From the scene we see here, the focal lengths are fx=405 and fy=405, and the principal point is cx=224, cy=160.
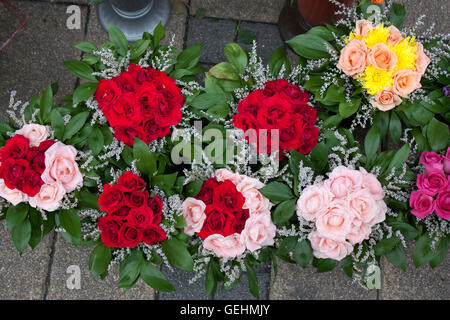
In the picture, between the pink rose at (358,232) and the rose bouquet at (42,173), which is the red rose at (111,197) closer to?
the rose bouquet at (42,173)

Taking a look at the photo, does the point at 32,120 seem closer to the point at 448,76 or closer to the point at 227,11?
the point at 227,11

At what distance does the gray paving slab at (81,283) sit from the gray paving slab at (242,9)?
57.3 inches

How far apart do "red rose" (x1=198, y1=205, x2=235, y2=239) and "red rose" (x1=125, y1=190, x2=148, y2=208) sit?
0.23 metres

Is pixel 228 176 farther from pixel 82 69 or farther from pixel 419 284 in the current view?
pixel 419 284

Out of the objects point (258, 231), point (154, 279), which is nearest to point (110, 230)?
point (154, 279)

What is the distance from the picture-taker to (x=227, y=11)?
230 cm

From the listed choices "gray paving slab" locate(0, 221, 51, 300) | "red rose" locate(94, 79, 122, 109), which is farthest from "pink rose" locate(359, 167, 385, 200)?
"gray paving slab" locate(0, 221, 51, 300)

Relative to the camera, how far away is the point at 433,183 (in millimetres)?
1524

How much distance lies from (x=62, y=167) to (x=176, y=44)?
1061mm

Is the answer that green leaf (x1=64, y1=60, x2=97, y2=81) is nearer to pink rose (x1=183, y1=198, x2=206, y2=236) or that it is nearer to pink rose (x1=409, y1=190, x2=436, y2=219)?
pink rose (x1=183, y1=198, x2=206, y2=236)

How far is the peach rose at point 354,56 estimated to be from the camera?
1.59 meters

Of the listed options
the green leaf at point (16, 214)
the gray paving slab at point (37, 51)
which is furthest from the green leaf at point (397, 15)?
the green leaf at point (16, 214)

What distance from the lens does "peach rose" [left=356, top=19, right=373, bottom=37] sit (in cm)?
163

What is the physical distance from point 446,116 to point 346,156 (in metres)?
0.57
